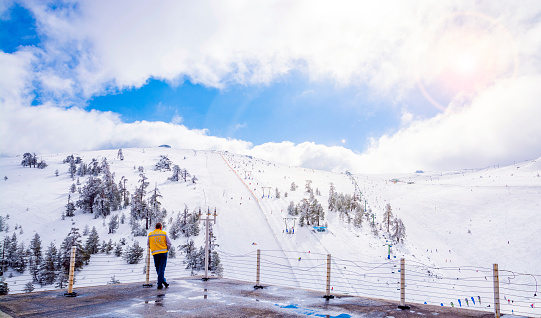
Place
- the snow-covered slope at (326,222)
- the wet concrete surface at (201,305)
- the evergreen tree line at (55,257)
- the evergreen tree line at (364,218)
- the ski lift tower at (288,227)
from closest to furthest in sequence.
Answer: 1. the wet concrete surface at (201,305)
2. the evergreen tree line at (55,257)
3. the snow-covered slope at (326,222)
4. the ski lift tower at (288,227)
5. the evergreen tree line at (364,218)

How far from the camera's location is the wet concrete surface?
285 inches

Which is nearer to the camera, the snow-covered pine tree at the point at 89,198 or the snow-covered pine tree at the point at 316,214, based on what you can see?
the snow-covered pine tree at the point at 89,198

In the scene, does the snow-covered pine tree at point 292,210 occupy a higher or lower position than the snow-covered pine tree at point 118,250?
higher

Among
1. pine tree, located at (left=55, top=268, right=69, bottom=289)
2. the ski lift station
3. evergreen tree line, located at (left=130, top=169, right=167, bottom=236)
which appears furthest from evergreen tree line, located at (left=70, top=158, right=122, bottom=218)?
the ski lift station

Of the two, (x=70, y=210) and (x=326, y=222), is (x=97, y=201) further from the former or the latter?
(x=326, y=222)

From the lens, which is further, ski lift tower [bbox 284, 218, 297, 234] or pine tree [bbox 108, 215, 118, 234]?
ski lift tower [bbox 284, 218, 297, 234]

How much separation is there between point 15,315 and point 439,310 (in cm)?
1009

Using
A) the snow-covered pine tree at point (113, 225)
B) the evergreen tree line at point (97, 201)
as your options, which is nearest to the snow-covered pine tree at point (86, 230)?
the snow-covered pine tree at point (113, 225)

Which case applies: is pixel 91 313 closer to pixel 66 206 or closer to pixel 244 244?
pixel 244 244

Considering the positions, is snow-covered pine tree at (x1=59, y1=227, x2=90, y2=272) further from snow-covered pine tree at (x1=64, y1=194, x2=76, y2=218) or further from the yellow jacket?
the yellow jacket

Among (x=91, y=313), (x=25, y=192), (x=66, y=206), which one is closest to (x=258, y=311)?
(x=91, y=313)

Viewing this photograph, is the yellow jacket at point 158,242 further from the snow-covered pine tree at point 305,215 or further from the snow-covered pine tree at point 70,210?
the snow-covered pine tree at point 70,210

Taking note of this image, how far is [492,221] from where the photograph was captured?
2126 inches

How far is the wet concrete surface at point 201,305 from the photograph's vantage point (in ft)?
23.7
